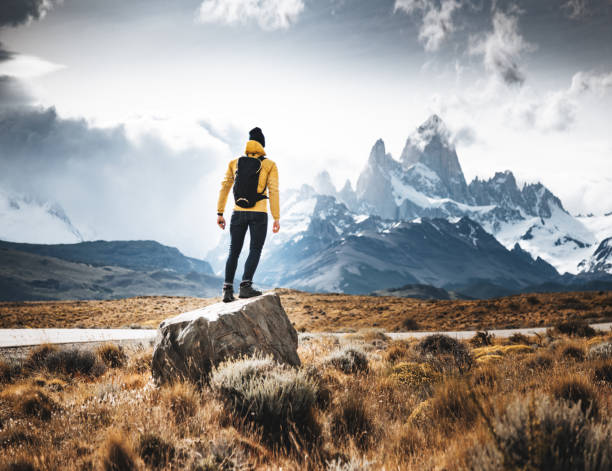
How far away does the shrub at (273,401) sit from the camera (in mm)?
3994

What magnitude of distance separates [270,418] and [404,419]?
66.9 inches

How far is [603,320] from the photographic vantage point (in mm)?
20078

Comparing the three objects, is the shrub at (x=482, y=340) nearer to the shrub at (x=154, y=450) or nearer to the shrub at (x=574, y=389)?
the shrub at (x=574, y=389)

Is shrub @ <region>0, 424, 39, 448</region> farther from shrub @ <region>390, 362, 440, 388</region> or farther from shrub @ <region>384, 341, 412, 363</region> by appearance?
shrub @ <region>384, 341, 412, 363</region>

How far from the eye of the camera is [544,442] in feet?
7.41

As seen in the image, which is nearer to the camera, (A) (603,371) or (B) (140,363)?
(A) (603,371)

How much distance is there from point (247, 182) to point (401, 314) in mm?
26838

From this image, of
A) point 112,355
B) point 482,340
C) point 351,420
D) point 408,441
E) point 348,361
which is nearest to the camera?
point 408,441

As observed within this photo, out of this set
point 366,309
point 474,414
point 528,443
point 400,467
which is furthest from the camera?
point 366,309

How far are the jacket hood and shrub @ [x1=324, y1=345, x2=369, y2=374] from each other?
487cm

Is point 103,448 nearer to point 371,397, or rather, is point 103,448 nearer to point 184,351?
point 184,351

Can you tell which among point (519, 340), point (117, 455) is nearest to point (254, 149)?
point (117, 455)

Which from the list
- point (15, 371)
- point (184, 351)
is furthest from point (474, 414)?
point (15, 371)

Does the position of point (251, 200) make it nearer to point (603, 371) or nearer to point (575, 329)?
point (603, 371)
